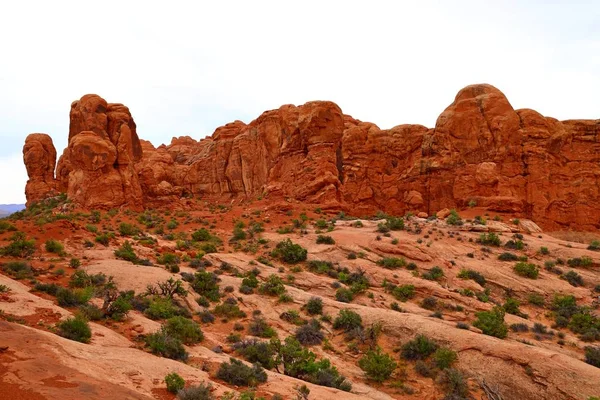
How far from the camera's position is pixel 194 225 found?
32.9 metres

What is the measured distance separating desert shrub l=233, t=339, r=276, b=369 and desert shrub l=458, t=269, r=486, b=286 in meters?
14.1

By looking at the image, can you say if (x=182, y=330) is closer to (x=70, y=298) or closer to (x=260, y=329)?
(x=260, y=329)

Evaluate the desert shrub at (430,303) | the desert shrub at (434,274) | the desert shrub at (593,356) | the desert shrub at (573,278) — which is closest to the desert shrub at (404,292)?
the desert shrub at (430,303)

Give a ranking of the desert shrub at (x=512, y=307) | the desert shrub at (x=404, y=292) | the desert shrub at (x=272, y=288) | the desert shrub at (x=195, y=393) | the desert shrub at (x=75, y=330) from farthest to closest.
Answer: the desert shrub at (x=404, y=292) → the desert shrub at (x=512, y=307) → the desert shrub at (x=272, y=288) → the desert shrub at (x=75, y=330) → the desert shrub at (x=195, y=393)

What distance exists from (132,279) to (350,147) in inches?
1204

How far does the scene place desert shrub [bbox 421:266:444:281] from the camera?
2184 cm

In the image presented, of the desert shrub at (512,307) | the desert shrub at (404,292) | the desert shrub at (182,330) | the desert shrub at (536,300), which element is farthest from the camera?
the desert shrub at (536,300)

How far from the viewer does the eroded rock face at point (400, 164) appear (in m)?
35.4

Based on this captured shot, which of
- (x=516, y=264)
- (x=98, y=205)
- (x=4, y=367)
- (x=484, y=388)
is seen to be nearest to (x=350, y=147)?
(x=516, y=264)

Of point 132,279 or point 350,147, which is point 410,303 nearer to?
point 132,279

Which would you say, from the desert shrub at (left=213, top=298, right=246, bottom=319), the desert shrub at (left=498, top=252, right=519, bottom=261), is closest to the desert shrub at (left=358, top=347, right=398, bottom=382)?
the desert shrub at (left=213, top=298, right=246, bottom=319)

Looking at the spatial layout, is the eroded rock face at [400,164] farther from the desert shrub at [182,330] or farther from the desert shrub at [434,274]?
the desert shrub at [182,330]

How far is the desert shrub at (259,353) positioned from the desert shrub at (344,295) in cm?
685

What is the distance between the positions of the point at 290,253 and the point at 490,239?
14496 mm
